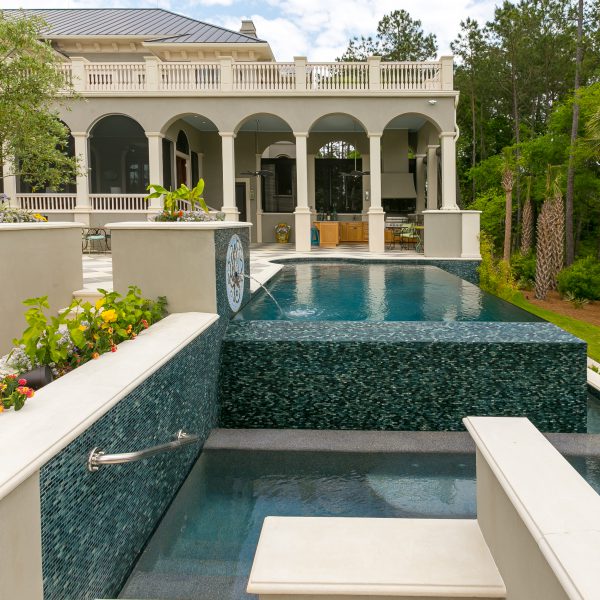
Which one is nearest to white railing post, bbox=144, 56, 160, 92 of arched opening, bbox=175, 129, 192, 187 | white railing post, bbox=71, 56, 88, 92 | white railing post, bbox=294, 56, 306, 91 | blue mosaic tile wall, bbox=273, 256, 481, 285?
white railing post, bbox=71, 56, 88, 92

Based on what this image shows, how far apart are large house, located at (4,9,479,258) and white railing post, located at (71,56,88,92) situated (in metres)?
0.04

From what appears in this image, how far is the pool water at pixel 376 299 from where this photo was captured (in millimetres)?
7473

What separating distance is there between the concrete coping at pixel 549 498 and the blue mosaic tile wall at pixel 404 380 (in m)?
2.11

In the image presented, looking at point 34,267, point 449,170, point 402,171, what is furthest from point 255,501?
point 402,171

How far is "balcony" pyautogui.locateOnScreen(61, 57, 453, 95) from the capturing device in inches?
736

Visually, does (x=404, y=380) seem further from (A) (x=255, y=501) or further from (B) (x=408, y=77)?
(B) (x=408, y=77)

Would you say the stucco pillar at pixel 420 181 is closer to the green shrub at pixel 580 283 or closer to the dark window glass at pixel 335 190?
the dark window glass at pixel 335 190

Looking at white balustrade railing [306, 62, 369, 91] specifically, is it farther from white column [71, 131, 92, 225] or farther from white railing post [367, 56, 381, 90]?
white column [71, 131, 92, 225]

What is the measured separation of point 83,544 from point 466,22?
41082 mm

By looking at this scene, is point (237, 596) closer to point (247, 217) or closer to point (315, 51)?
point (247, 217)

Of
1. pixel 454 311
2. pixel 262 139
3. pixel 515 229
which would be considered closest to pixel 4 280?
pixel 454 311

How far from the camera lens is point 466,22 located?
38.2 m

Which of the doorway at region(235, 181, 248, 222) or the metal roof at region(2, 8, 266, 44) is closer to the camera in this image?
the metal roof at region(2, 8, 266, 44)

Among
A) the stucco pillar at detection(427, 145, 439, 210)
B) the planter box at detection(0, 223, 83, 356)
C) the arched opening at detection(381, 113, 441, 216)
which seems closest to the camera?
the planter box at detection(0, 223, 83, 356)
